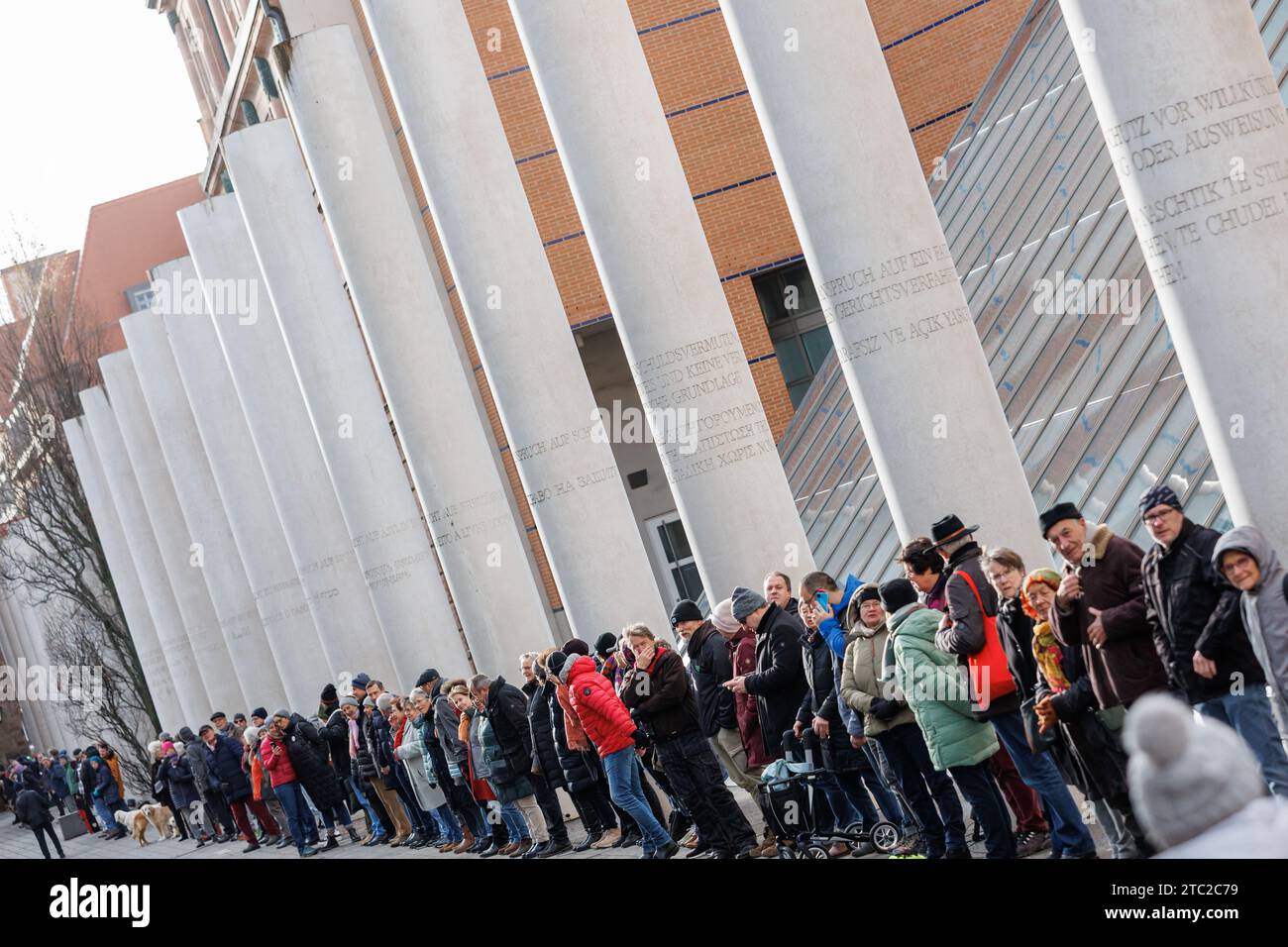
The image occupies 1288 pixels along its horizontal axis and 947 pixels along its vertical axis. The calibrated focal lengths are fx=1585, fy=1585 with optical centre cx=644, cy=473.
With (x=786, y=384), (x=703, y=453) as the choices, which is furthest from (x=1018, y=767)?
(x=786, y=384)

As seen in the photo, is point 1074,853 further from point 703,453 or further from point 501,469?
point 501,469

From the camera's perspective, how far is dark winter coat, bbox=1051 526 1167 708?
22.9 feet

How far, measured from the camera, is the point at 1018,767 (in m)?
7.86

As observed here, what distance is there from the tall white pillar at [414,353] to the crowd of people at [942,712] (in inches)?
140

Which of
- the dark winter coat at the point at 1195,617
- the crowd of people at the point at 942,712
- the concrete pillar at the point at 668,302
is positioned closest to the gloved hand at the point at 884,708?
the crowd of people at the point at 942,712

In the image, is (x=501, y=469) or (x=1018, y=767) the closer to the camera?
(x=1018, y=767)

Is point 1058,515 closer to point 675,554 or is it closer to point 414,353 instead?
point 414,353

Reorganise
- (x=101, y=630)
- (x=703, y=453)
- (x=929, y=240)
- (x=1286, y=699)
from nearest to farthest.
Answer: (x=1286, y=699)
(x=929, y=240)
(x=703, y=453)
(x=101, y=630)

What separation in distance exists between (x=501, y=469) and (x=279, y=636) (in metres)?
5.34

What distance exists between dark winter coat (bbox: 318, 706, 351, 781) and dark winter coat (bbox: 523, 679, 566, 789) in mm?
6922

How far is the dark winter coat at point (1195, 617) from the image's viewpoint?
21.6ft

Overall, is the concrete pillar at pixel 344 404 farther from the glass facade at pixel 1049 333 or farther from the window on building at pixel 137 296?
the window on building at pixel 137 296
